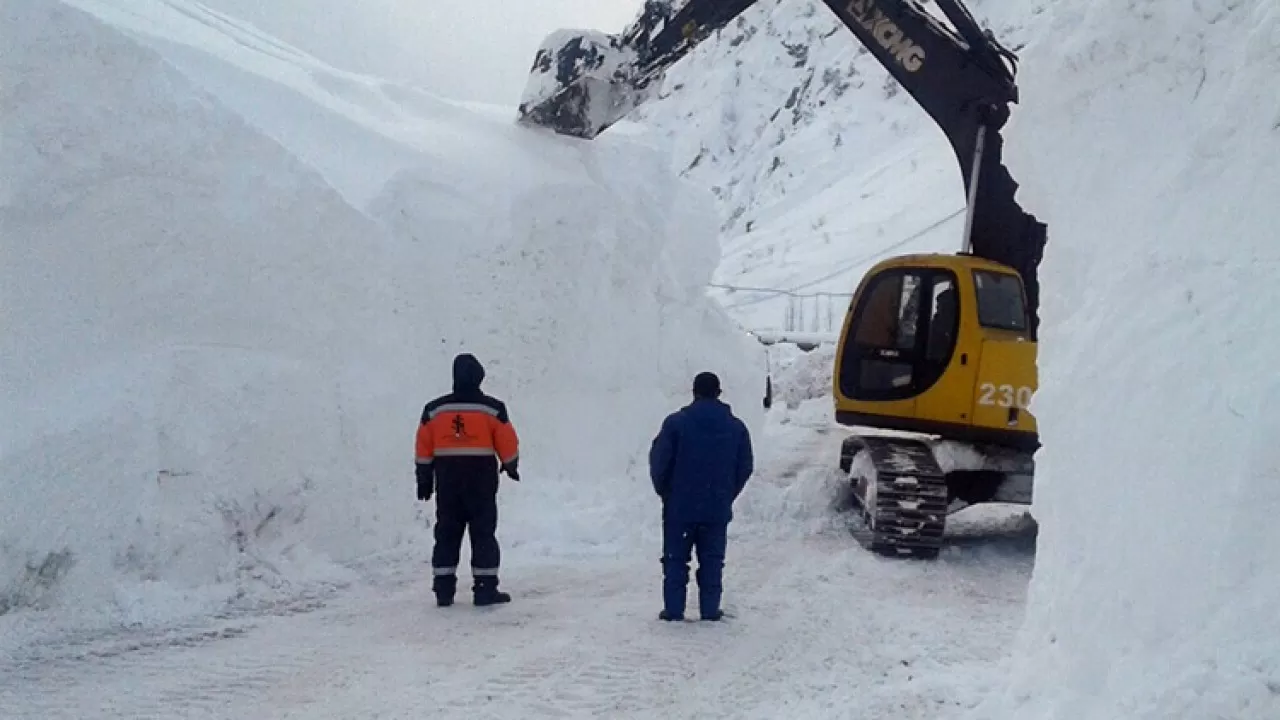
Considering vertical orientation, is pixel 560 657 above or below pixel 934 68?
below

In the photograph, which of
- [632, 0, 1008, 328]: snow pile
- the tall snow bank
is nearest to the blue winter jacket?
the tall snow bank

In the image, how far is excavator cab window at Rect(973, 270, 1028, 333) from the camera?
8938 mm

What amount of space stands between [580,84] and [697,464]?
5314mm

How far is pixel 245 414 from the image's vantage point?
686 cm

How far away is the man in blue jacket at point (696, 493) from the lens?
20.4 feet

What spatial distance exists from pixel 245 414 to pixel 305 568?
1.03 m

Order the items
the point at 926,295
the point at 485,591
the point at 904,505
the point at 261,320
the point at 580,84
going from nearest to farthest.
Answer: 1. the point at 485,591
2. the point at 261,320
3. the point at 904,505
4. the point at 926,295
5. the point at 580,84

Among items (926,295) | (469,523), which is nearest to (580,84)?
(926,295)

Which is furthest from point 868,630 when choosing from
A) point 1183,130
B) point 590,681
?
point 1183,130

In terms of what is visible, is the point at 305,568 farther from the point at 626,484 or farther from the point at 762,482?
the point at 762,482

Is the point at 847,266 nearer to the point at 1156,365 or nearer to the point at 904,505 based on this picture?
the point at 904,505

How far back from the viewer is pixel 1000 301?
9.06 meters

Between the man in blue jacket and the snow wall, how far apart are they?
Result: 1.85m

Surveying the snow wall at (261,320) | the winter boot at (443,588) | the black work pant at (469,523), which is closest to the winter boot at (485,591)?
the black work pant at (469,523)
